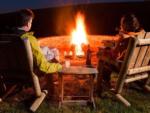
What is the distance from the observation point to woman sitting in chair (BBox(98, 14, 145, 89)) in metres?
4.62

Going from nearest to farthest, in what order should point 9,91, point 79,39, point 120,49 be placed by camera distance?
point 120,49 < point 9,91 < point 79,39

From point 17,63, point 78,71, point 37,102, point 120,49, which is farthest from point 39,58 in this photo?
point 120,49

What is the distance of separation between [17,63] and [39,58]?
0.33m

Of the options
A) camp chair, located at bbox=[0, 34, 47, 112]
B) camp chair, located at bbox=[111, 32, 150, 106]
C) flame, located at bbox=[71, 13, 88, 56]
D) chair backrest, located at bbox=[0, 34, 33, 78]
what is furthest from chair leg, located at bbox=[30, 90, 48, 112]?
flame, located at bbox=[71, 13, 88, 56]

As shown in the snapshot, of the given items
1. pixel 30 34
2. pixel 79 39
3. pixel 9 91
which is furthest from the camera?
pixel 79 39

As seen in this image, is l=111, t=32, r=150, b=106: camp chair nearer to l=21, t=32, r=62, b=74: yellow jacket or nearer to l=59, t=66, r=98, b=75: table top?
l=59, t=66, r=98, b=75: table top

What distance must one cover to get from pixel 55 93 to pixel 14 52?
3.88ft

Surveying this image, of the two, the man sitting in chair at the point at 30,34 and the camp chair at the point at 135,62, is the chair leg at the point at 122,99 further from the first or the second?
the man sitting in chair at the point at 30,34

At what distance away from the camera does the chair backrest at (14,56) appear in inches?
161

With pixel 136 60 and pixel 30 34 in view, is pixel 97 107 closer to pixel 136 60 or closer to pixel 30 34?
pixel 136 60

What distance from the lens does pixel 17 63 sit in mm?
4312

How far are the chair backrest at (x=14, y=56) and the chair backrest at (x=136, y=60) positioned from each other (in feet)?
4.40

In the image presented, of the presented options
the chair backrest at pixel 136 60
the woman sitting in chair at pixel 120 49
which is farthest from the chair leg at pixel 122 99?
the woman sitting in chair at pixel 120 49

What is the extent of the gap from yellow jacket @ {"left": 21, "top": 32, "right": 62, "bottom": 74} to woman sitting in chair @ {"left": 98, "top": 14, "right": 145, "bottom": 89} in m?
0.88
